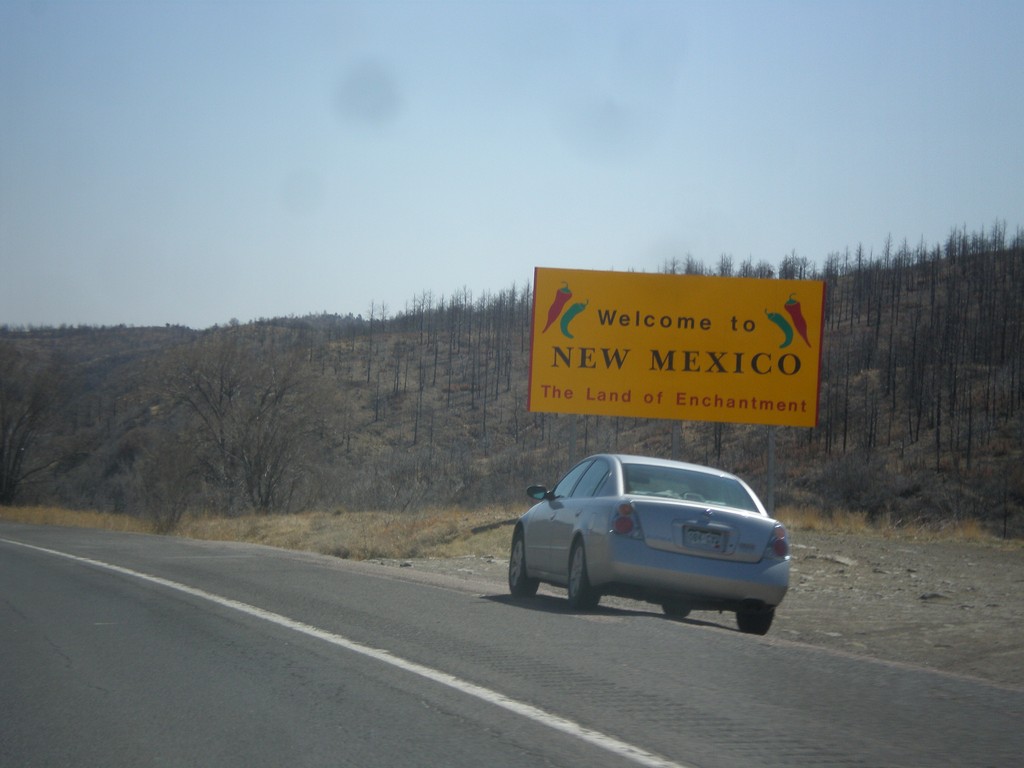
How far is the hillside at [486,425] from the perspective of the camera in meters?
45.8

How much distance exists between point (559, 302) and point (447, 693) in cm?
1956

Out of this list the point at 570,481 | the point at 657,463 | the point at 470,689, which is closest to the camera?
the point at 470,689

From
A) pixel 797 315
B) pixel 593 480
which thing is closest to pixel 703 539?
pixel 593 480

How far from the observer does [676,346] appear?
983 inches

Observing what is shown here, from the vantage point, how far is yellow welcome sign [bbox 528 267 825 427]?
958 inches

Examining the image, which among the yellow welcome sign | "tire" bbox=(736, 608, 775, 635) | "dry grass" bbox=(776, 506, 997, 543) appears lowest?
"dry grass" bbox=(776, 506, 997, 543)

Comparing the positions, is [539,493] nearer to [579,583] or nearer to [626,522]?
[579,583]

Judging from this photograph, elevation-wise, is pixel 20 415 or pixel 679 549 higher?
pixel 20 415

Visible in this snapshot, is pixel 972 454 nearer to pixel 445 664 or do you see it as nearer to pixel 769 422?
pixel 769 422

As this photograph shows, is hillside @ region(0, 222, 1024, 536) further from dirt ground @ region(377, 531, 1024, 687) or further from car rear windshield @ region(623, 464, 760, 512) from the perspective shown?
car rear windshield @ region(623, 464, 760, 512)

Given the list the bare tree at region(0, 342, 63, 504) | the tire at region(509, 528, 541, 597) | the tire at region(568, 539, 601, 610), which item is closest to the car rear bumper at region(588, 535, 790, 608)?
the tire at region(568, 539, 601, 610)

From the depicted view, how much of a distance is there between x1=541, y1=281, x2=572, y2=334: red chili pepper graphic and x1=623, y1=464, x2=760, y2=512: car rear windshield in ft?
48.6

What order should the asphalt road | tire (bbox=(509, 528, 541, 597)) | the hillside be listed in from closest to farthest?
1. the asphalt road
2. tire (bbox=(509, 528, 541, 597))
3. the hillside

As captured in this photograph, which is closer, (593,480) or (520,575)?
(593,480)
